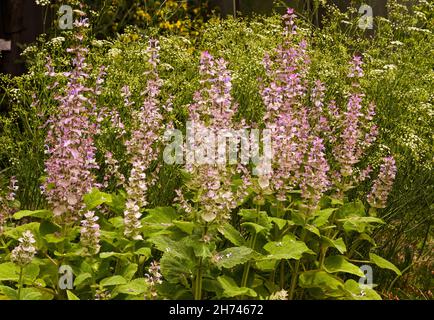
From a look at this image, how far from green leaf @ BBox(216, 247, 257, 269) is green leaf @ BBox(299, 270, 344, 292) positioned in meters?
0.50

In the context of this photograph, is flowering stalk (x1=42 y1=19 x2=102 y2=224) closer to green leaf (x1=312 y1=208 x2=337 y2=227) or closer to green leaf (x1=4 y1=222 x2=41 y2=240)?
green leaf (x1=4 y1=222 x2=41 y2=240)

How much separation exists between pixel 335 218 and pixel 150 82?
48.3 inches

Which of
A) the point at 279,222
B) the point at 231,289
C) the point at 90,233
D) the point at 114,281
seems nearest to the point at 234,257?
the point at 231,289

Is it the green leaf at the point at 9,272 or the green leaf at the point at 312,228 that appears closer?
the green leaf at the point at 9,272

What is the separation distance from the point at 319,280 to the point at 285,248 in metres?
0.41

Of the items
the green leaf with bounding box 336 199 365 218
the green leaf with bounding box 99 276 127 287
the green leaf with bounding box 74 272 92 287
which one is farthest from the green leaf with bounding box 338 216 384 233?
the green leaf with bounding box 74 272 92 287

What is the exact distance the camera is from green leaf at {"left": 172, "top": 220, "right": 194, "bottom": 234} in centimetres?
340

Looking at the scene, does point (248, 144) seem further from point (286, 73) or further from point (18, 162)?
point (18, 162)

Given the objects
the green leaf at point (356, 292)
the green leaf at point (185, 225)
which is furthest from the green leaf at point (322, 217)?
the green leaf at point (185, 225)

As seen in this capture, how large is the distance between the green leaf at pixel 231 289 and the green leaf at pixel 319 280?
0.45 meters

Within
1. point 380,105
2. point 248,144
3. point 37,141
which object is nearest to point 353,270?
point 248,144

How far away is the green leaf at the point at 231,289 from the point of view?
3.23 meters

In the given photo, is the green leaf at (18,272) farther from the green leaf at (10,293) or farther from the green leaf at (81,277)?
the green leaf at (81,277)
